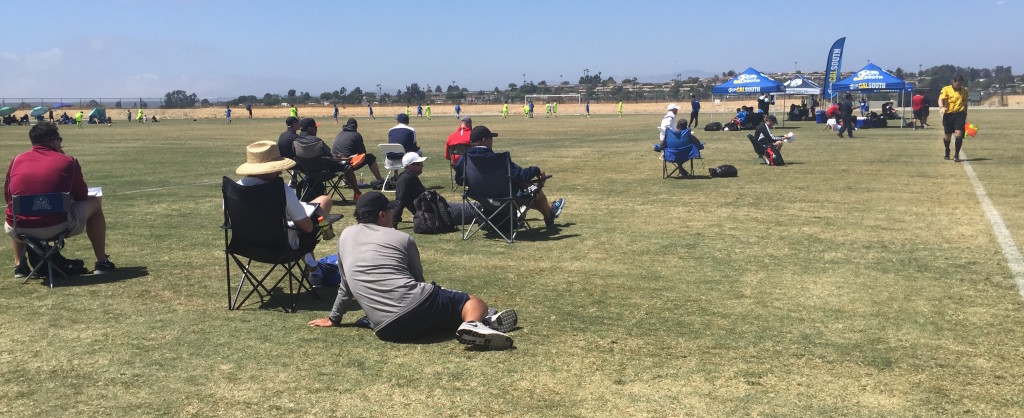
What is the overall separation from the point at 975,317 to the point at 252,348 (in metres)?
4.93

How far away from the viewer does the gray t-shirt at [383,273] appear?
18.8ft

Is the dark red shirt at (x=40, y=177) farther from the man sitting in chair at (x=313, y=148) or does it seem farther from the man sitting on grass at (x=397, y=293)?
the man sitting in chair at (x=313, y=148)

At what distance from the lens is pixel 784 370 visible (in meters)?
5.18

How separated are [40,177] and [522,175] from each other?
4626mm

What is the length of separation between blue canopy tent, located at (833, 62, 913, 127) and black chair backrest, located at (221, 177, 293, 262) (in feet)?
110

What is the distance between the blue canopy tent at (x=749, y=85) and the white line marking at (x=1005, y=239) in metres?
24.6

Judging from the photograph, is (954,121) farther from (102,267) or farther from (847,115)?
(102,267)

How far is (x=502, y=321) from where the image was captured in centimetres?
589

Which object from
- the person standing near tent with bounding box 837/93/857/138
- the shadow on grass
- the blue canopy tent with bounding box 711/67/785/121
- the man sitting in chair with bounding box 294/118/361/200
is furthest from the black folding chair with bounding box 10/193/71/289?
the blue canopy tent with bounding box 711/67/785/121

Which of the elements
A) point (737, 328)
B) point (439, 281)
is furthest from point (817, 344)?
point (439, 281)

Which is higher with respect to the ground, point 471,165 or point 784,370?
point 471,165

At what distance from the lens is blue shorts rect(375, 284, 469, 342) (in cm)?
572

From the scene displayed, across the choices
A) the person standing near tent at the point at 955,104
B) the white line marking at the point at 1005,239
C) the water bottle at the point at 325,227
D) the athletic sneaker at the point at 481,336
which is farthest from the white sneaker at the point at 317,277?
the person standing near tent at the point at 955,104

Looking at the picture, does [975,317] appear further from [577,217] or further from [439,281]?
[577,217]
